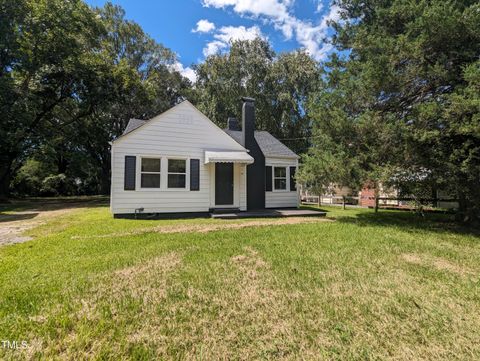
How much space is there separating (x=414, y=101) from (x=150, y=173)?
11016mm

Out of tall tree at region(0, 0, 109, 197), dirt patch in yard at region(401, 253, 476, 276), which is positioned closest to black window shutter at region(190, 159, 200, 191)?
dirt patch in yard at region(401, 253, 476, 276)

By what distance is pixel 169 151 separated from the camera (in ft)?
35.1

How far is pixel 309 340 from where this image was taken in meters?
2.39

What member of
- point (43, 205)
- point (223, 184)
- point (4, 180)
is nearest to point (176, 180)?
point (223, 184)

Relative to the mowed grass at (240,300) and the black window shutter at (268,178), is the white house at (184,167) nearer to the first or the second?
the black window shutter at (268,178)

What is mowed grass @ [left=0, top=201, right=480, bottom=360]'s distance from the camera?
7.54ft

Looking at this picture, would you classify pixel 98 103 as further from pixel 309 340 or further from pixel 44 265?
pixel 309 340

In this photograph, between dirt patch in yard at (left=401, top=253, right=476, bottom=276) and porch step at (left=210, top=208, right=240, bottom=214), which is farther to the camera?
porch step at (left=210, top=208, right=240, bottom=214)

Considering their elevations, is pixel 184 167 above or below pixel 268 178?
above

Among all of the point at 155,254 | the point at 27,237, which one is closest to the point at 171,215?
the point at 27,237

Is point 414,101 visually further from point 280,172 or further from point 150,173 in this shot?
point 150,173

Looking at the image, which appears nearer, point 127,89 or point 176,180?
point 176,180

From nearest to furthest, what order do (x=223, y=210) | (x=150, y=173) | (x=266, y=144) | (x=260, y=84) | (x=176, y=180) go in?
1. (x=150, y=173)
2. (x=176, y=180)
3. (x=223, y=210)
4. (x=266, y=144)
5. (x=260, y=84)

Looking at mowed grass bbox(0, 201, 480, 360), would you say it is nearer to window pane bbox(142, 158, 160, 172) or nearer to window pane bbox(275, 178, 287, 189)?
window pane bbox(142, 158, 160, 172)
